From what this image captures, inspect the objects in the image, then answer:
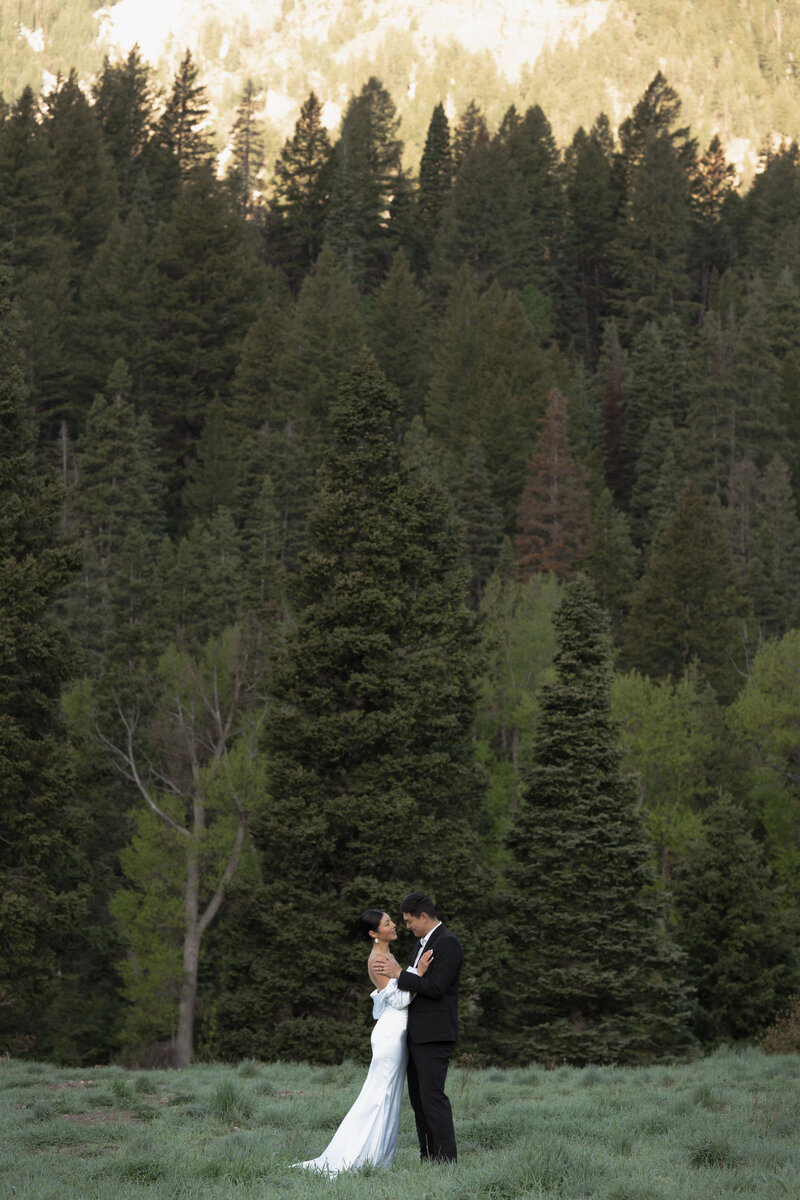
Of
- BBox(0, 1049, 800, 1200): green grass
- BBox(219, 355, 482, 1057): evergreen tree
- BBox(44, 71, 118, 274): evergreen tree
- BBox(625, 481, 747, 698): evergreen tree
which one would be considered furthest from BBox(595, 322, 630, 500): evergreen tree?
BBox(0, 1049, 800, 1200): green grass

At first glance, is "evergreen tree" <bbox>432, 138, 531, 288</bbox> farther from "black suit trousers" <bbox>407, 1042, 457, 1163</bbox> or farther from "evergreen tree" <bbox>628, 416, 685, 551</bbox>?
"black suit trousers" <bbox>407, 1042, 457, 1163</bbox>

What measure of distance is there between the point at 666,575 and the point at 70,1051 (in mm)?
34415

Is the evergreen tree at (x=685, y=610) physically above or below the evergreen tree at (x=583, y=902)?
above

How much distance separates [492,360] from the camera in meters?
88.7

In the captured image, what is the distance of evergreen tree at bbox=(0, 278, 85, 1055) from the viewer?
2841 centimetres

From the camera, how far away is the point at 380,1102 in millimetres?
9297

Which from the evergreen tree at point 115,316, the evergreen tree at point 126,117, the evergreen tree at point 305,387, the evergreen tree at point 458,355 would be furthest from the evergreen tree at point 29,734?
the evergreen tree at point 126,117

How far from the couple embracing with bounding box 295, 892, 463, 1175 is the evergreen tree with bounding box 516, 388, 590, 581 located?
192 ft

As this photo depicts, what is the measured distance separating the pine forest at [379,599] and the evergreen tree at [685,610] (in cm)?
22

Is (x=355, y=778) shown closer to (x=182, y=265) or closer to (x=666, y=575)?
(x=666, y=575)

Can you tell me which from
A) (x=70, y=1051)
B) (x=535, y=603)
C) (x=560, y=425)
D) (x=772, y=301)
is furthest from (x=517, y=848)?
(x=772, y=301)

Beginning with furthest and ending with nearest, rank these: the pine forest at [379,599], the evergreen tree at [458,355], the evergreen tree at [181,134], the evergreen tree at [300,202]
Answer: the evergreen tree at [300,202]
the evergreen tree at [181,134]
the evergreen tree at [458,355]
the pine forest at [379,599]

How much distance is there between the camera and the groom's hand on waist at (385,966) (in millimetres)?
9441

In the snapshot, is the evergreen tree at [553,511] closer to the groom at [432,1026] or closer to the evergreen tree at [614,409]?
the evergreen tree at [614,409]
